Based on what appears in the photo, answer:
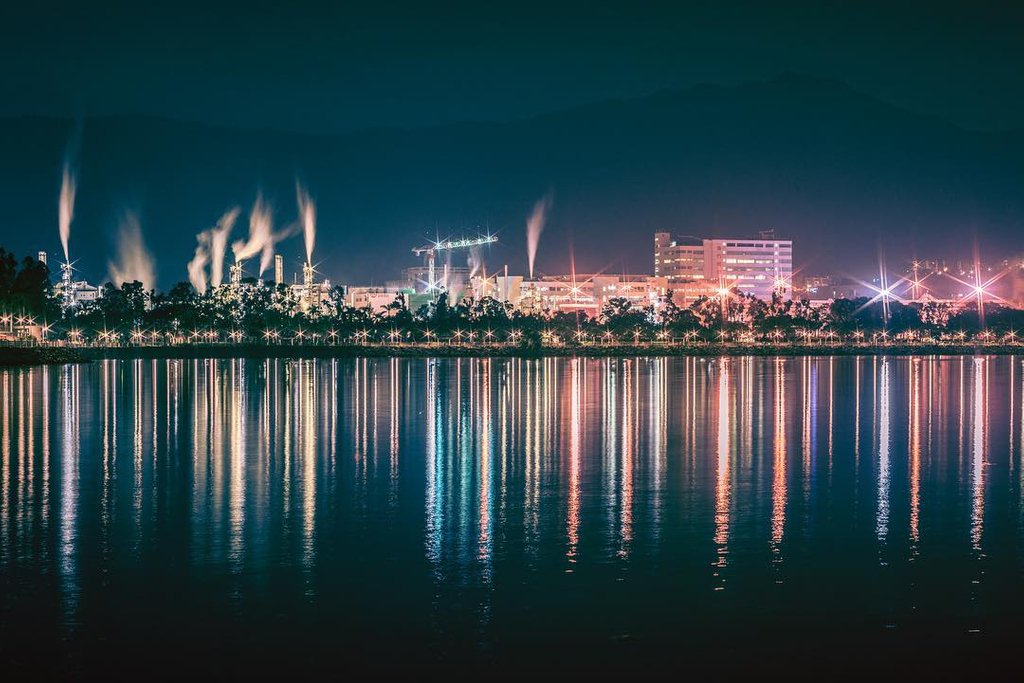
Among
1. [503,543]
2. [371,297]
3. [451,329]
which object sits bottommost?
[503,543]

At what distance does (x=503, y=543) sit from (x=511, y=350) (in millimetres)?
91488

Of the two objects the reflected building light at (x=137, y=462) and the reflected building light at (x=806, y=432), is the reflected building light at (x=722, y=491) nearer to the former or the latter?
the reflected building light at (x=806, y=432)

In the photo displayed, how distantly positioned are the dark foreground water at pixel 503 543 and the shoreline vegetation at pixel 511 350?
61.0 metres

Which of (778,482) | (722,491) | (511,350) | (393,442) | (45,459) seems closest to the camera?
(722,491)

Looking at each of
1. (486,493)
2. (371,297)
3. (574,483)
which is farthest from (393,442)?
(371,297)

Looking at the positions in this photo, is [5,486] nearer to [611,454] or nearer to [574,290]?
[611,454]

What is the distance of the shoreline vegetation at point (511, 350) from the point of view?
317 feet

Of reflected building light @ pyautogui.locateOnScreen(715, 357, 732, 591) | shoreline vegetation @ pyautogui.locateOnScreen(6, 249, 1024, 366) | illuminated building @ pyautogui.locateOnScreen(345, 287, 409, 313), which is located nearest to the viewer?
reflected building light @ pyautogui.locateOnScreen(715, 357, 732, 591)

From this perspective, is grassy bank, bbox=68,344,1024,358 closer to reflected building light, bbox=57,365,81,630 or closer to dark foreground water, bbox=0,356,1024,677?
reflected building light, bbox=57,365,81,630

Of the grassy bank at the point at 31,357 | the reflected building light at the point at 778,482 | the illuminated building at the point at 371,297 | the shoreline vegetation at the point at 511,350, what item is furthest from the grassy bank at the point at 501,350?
the illuminated building at the point at 371,297

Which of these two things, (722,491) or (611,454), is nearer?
(722,491)

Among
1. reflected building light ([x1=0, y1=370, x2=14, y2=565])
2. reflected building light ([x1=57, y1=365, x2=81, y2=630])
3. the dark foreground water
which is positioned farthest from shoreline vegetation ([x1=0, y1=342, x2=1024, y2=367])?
the dark foreground water

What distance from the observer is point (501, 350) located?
10769 centimetres

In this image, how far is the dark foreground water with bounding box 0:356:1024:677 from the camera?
11.8 meters
